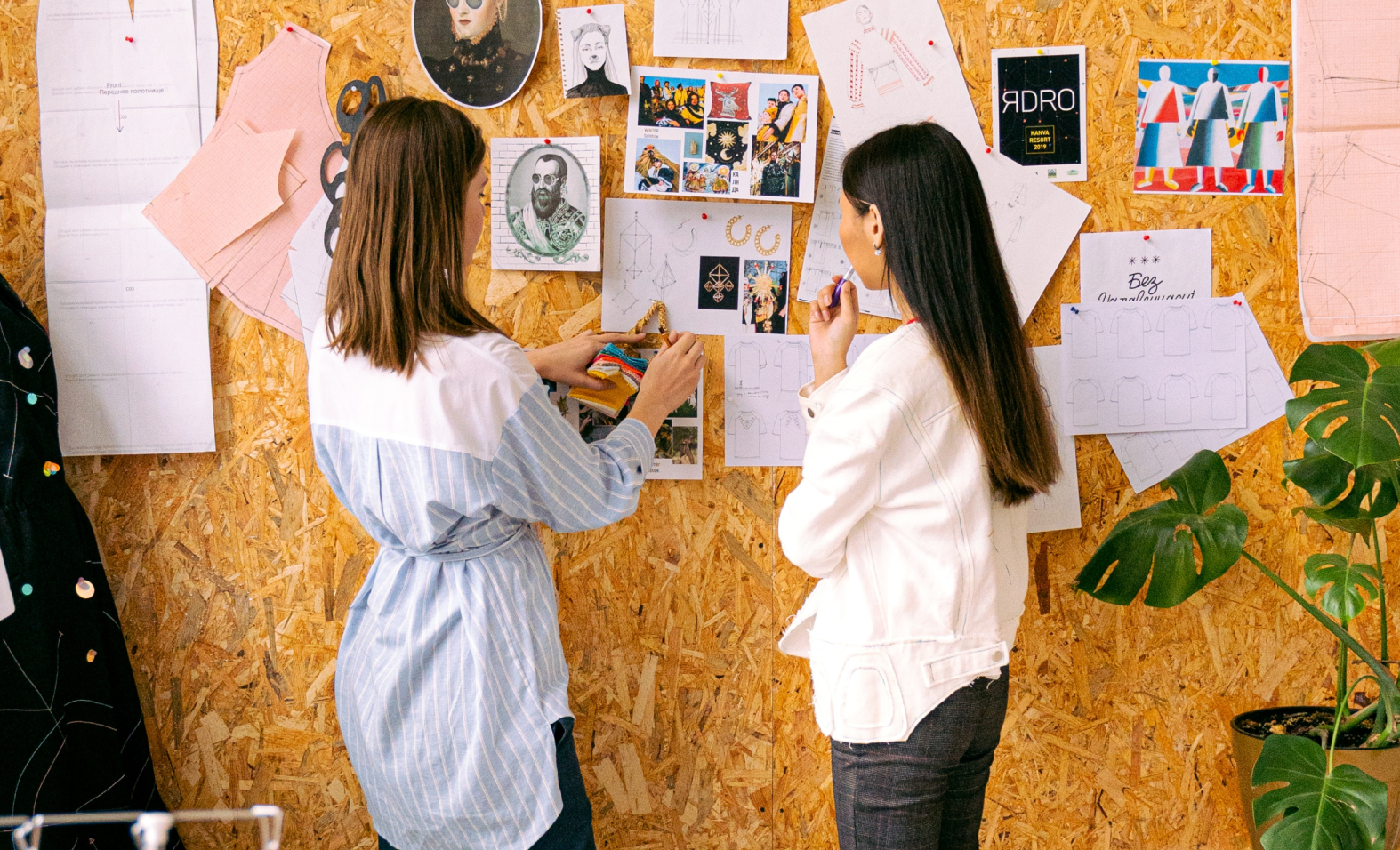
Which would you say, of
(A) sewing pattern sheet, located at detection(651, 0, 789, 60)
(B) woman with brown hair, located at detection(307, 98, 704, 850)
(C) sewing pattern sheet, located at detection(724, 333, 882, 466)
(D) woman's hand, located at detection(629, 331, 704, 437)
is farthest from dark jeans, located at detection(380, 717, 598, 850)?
(A) sewing pattern sheet, located at detection(651, 0, 789, 60)

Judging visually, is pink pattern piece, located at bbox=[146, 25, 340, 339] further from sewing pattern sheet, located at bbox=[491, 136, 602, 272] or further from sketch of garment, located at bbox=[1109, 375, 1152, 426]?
sketch of garment, located at bbox=[1109, 375, 1152, 426]

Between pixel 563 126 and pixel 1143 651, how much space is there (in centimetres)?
148

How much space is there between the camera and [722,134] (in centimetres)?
174

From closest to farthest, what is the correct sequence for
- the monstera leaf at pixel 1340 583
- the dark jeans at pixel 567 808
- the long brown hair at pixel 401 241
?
the long brown hair at pixel 401 241 < the dark jeans at pixel 567 808 < the monstera leaf at pixel 1340 583

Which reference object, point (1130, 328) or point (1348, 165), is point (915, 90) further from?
point (1348, 165)

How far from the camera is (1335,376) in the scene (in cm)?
151

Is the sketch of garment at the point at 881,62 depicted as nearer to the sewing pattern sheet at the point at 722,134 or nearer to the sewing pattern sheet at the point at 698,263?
the sewing pattern sheet at the point at 722,134

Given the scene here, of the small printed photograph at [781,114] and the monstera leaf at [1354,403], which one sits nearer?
the monstera leaf at [1354,403]

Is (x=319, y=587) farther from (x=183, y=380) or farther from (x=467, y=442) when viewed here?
(x=467, y=442)

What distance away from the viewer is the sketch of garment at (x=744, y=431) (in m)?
1.80

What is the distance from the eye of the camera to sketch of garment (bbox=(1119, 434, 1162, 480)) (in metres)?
1.80

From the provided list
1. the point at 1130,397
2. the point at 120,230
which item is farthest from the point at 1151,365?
the point at 120,230

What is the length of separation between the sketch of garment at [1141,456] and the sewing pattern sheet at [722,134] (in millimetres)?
762

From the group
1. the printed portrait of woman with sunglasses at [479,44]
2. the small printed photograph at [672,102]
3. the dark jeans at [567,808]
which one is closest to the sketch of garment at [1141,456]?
the small printed photograph at [672,102]
